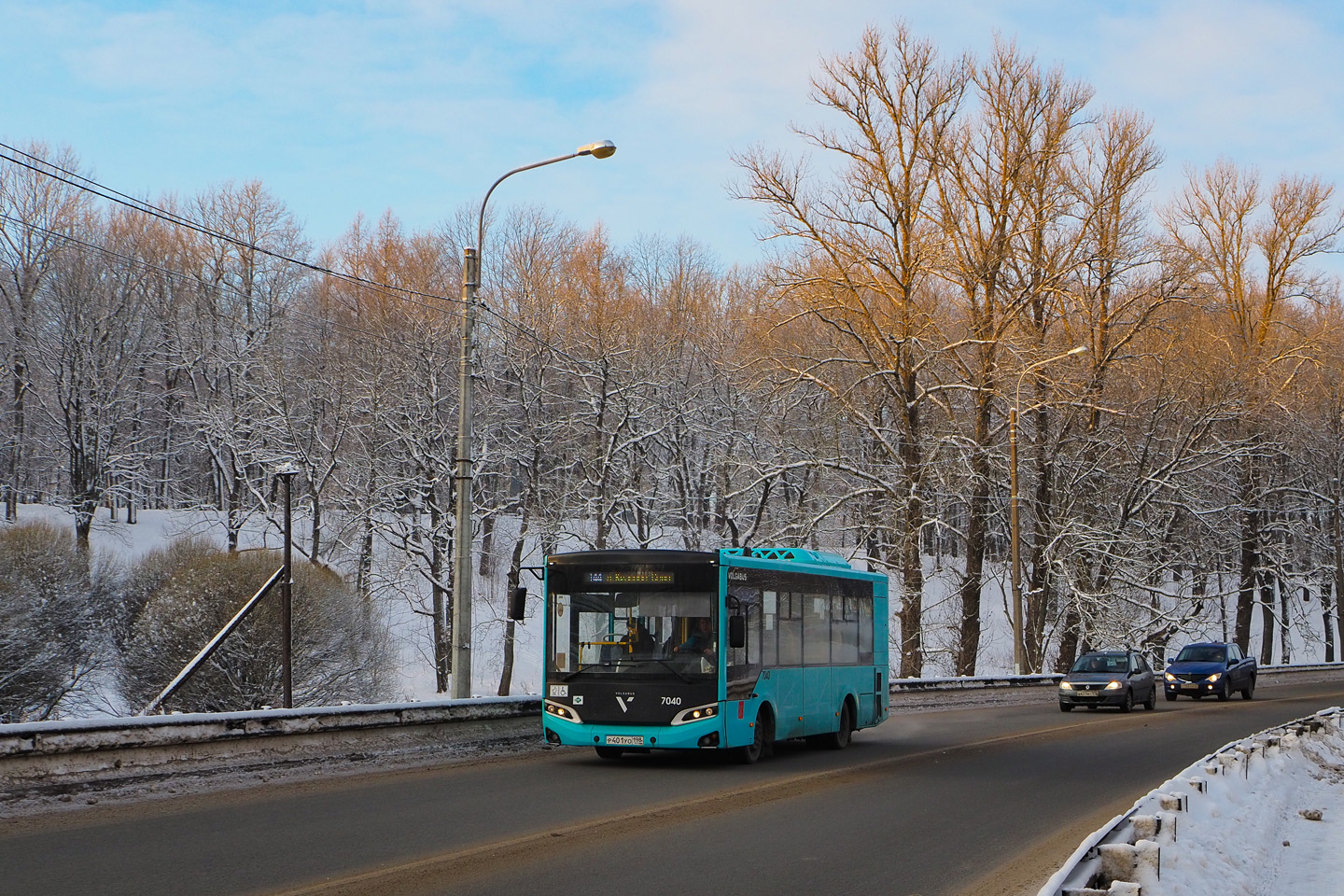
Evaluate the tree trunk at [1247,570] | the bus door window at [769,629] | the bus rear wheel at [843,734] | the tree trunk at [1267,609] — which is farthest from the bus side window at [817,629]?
the tree trunk at [1267,609]

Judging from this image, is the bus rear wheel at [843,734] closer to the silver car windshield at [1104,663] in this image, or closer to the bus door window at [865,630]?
the bus door window at [865,630]

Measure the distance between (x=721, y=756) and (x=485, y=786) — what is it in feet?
17.3

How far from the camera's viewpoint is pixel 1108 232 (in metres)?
41.5

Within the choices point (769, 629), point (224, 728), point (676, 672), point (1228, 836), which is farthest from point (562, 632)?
point (1228, 836)

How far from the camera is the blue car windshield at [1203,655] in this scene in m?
38.4

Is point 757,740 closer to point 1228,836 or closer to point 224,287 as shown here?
point 1228,836

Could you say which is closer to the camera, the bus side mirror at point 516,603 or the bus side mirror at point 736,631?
the bus side mirror at point 516,603

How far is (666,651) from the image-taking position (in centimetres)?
1684

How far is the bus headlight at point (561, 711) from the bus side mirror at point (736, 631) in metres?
2.26

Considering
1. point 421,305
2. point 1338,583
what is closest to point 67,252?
point 421,305

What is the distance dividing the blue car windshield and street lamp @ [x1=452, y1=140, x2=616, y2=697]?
26840mm

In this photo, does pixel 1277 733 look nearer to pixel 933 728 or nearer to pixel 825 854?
pixel 933 728

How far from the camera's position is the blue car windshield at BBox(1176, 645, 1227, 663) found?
1513 inches

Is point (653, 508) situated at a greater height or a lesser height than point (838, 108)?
lesser
